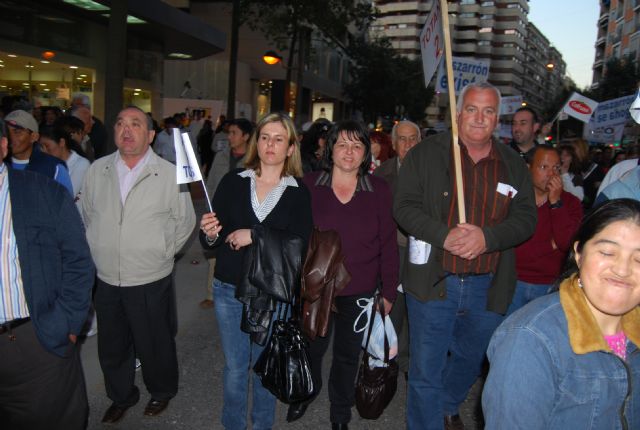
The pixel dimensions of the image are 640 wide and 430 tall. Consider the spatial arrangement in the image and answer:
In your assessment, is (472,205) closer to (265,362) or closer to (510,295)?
(510,295)

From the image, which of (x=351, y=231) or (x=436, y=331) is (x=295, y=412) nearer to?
(x=436, y=331)

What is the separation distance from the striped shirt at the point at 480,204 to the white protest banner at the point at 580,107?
315 inches

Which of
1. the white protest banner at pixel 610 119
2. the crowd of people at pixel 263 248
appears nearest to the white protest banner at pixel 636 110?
the crowd of people at pixel 263 248

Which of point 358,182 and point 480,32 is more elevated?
point 480,32

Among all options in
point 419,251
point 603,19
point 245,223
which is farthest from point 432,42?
point 603,19

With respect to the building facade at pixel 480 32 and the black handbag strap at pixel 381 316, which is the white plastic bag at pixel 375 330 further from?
the building facade at pixel 480 32

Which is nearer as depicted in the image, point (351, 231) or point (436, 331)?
point (436, 331)

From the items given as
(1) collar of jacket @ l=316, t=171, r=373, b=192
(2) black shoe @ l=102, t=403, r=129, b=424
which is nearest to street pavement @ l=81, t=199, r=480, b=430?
(2) black shoe @ l=102, t=403, r=129, b=424

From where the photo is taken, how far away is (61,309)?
99.8 inches

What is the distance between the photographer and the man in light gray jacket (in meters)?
3.53

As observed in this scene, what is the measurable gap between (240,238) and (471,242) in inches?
54.5

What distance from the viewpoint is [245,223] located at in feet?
10.8

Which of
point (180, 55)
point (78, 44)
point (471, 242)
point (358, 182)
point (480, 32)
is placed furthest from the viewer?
point (480, 32)

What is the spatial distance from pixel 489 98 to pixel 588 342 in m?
1.98
